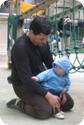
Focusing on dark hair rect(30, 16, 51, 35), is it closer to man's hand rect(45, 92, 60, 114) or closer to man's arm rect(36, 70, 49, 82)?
man's arm rect(36, 70, 49, 82)

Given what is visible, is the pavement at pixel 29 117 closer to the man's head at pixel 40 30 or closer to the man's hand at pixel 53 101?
the man's hand at pixel 53 101

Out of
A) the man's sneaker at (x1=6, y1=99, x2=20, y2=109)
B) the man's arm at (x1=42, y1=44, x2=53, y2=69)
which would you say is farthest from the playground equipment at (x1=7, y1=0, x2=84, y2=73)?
the man's sneaker at (x1=6, y1=99, x2=20, y2=109)

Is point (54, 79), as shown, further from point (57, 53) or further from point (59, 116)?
point (57, 53)

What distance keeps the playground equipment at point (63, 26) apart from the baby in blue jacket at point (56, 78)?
1.39 meters

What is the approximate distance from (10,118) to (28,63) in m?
0.53

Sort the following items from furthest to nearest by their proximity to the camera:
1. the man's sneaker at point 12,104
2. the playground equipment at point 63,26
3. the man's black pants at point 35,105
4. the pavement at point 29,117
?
the playground equipment at point 63,26, the man's sneaker at point 12,104, the man's black pants at point 35,105, the pavement at point 29,117

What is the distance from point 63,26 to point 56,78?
6.27ft

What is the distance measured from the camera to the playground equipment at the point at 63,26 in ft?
20.3

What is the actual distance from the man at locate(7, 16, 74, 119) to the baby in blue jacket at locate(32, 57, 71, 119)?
0.10 m

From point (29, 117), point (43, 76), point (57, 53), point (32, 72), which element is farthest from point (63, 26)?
point (29, 117)

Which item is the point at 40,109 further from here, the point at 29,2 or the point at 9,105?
the point at 29,2

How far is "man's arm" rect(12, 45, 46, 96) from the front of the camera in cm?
420

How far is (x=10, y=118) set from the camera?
167 inches

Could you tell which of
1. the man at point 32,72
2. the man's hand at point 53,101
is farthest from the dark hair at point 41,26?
the man's hand at point 53,101
